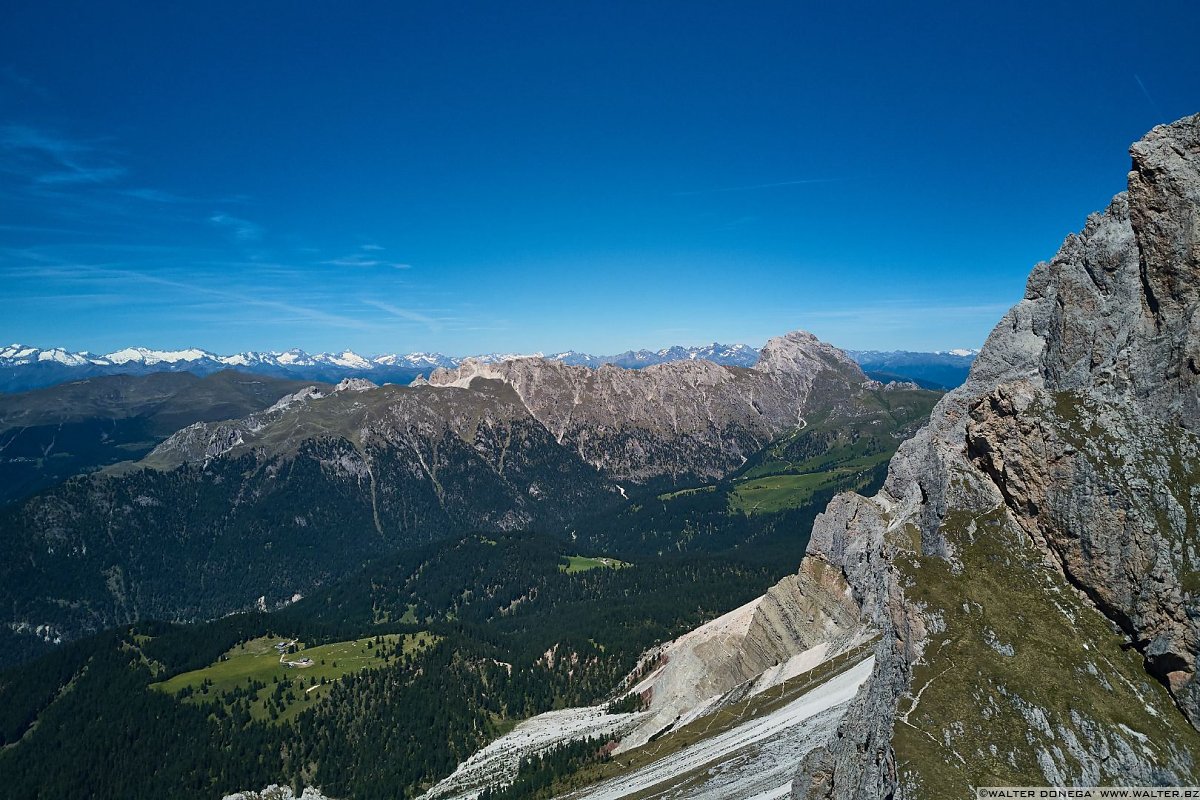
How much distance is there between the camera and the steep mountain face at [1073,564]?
36.7 metres

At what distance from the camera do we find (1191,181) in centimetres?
4769

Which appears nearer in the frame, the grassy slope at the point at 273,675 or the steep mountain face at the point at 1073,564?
the steep mountain face at the point at 1073,564

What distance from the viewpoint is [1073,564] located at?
4406 centimetres

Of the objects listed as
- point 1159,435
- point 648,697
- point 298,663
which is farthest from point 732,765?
point 298,663

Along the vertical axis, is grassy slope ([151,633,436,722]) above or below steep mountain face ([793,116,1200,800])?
below

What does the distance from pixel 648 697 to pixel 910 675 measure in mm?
100184

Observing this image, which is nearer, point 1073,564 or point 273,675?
point 1073,564

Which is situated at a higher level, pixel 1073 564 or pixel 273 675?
pixel 1073 564

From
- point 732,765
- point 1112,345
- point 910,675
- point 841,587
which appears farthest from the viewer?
point 841,587

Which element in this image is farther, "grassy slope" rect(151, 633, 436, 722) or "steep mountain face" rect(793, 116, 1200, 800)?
"grassy slope" rect(151, 633, 436, 722)

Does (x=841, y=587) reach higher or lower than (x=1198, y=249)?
lower

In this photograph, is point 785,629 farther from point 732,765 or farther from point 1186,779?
point 1186,779

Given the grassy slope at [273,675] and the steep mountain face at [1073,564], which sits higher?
the steep mountain face at [1073,564]

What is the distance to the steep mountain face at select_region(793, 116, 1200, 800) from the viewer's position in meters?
36.7
